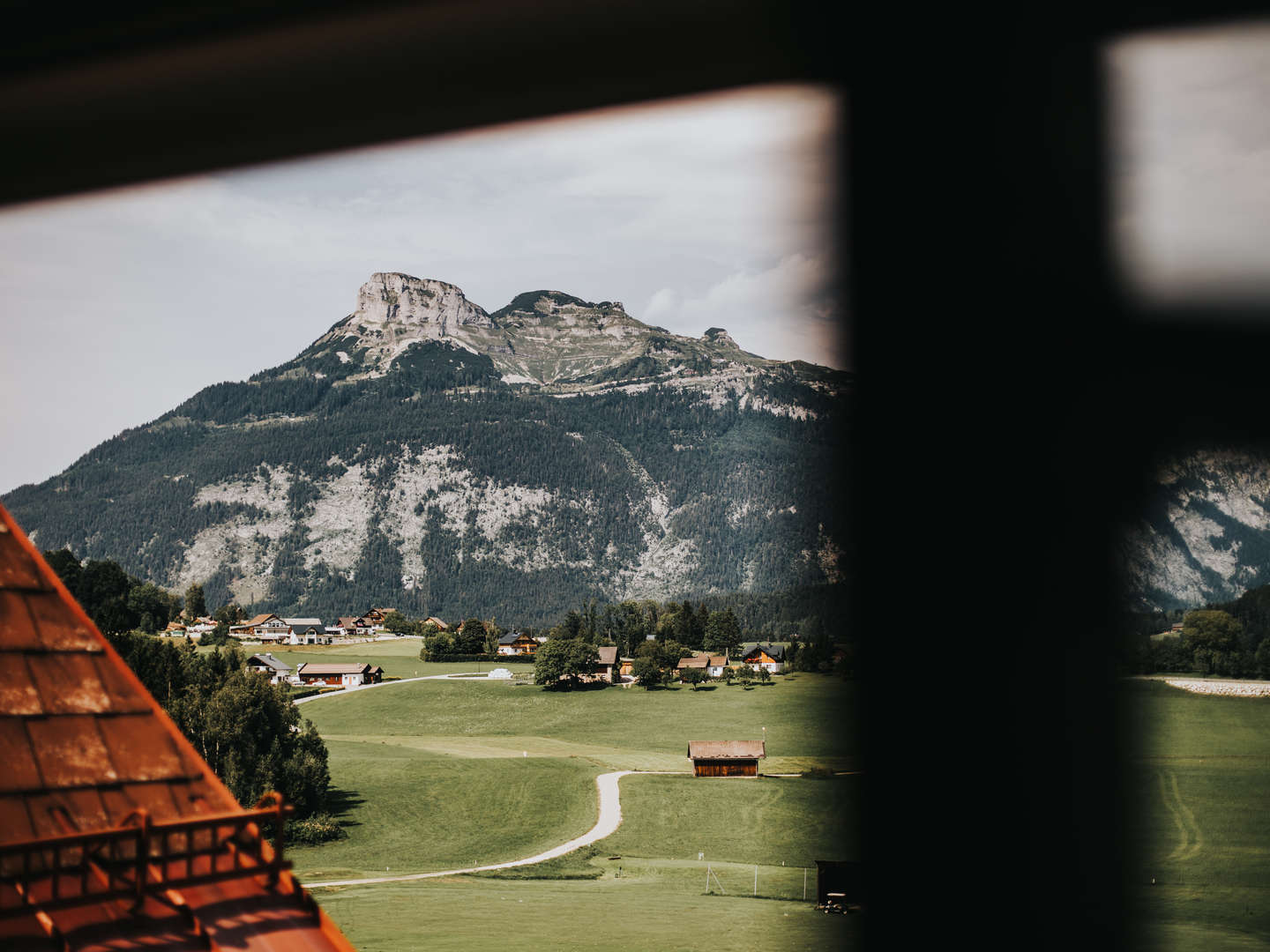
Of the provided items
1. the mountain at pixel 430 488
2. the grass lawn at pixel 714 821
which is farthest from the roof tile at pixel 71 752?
the mountain at pixel 430 488

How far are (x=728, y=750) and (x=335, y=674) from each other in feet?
52.8

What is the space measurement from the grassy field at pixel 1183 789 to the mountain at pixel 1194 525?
10 centimetres

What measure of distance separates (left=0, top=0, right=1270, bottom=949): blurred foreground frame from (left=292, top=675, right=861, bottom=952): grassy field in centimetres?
9

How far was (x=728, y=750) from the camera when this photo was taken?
18.8 m

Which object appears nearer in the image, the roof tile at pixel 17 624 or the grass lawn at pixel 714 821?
the roof tile at pixel 17 624

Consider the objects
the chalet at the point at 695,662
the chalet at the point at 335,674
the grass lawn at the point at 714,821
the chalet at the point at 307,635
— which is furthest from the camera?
the chalet at the point at 307,635

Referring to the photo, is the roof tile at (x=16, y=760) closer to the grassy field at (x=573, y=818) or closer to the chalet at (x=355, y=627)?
the grassy field at (x=573, y=818)

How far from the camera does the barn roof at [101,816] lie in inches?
26.4

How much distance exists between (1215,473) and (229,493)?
88.1 m

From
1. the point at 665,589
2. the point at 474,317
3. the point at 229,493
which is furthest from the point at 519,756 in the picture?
the point at 474,317

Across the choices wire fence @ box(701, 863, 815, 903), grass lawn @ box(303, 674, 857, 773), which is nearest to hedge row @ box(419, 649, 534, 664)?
grass lawn @ box(303, 674, 857, 773)

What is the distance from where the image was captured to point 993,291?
82 centimetres

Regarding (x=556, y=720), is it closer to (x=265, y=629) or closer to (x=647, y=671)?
(x=647, y=671)

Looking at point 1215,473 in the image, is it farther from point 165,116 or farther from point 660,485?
point 660,485
